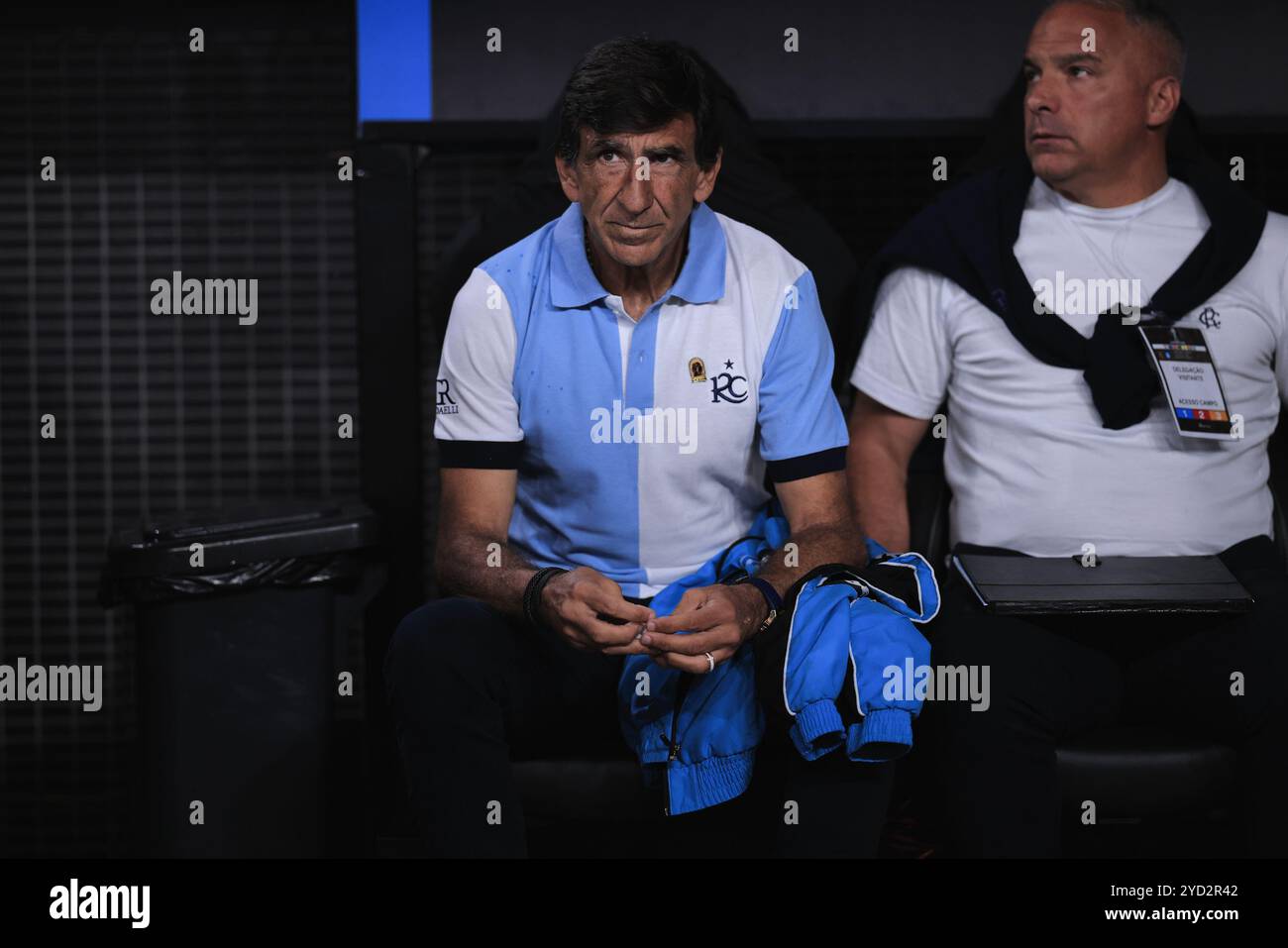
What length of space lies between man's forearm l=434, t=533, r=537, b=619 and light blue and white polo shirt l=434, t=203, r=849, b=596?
5.3 inches

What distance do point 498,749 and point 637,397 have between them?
599 mm

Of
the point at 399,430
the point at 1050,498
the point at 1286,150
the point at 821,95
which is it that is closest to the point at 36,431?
the point at 399,430

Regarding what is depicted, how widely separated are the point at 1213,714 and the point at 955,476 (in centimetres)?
61

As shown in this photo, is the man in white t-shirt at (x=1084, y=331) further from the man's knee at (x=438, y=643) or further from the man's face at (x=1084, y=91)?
the man's knee at (x=438, y=643)

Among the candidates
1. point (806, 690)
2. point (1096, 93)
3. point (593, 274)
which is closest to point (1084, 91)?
point (1096, 93)

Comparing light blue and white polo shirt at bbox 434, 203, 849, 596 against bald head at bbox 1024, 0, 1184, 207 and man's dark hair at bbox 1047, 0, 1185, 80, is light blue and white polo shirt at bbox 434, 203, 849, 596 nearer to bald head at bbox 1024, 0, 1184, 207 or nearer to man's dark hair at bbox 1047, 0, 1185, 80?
bald head at bbox 1024, 0, 1184, 207

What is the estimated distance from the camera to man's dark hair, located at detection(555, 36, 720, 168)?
209 centimetres

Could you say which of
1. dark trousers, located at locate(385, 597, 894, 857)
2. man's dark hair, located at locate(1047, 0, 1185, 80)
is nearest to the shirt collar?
dark trousers, located at locate(385, 597, 894, 857)

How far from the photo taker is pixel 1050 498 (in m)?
2.38

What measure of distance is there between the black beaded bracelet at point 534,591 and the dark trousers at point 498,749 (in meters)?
0.05

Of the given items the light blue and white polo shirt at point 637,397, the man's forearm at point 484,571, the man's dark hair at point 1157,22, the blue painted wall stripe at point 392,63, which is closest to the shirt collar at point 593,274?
the light blue and white polo shirt at point 637,397

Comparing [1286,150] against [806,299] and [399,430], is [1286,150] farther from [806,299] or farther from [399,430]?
[399,430]

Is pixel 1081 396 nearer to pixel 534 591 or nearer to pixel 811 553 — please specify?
pixel 811 553

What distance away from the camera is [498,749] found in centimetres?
192
